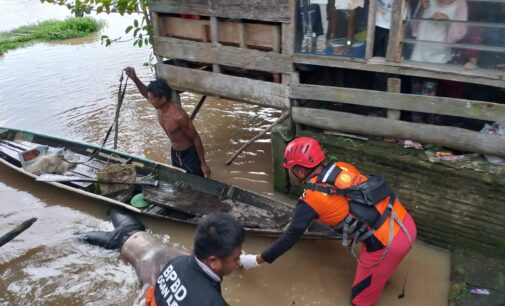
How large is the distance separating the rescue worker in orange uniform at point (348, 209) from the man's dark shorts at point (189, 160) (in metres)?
2.78

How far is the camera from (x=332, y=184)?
3648 millimetres

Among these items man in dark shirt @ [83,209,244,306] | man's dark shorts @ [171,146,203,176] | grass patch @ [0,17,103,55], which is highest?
man in dark shirt @ [83,209,244,306]

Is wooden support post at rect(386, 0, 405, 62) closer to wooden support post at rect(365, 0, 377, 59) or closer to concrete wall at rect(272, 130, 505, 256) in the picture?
wooden support post at rect(365, 0, 377, 59)

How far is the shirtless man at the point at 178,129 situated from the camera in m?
5.73

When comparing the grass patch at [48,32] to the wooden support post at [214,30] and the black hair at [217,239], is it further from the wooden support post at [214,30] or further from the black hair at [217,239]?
the black hair at [217,239]

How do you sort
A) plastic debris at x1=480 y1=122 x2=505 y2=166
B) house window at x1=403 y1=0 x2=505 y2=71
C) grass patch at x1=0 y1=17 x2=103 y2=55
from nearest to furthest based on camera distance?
house window at x1=403 y1=0 x2=505 y2=71 → plastic debris at x1=480 y1=122 x2=505 y2=166 → grass patch at x1=0 y1=17 x2=103 y2=55

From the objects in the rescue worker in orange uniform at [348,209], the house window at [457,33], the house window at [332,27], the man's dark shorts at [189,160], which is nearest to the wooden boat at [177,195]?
the man's dark shorts at [189,160]

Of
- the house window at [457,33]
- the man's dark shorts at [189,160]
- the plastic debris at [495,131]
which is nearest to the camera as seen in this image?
the house window at [457,33]

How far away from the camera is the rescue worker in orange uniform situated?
12.0ft

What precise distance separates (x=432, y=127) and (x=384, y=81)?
1.28 meters

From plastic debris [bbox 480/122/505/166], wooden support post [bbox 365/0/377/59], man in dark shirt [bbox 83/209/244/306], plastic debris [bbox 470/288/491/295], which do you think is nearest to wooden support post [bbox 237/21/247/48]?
wooden support post [bbox 365/0/377/59]

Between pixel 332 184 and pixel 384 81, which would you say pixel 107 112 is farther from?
pixel 332 184

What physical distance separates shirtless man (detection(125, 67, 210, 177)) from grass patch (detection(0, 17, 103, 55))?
1351 centimetres

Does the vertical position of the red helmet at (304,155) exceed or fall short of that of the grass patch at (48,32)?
it exceeds it
